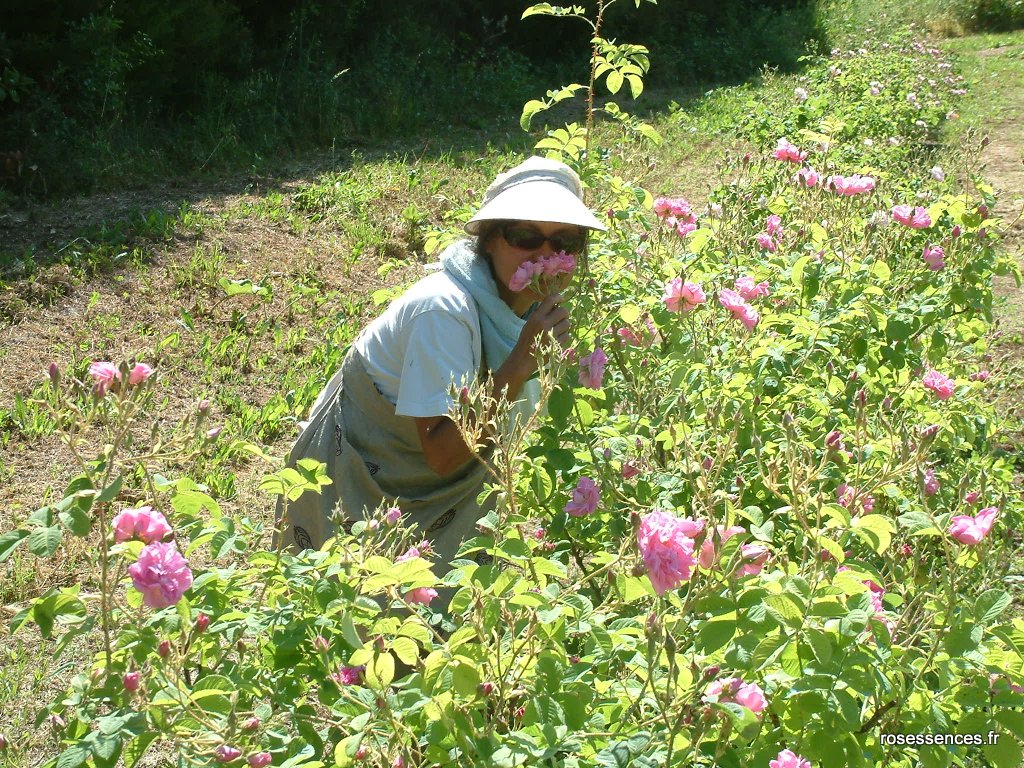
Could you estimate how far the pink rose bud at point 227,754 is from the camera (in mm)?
1273

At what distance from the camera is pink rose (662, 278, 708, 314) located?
211 centimetres

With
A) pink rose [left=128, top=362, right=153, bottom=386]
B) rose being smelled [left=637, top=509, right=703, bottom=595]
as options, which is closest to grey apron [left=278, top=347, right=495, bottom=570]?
pink rose [left=128, top=362, right=153, bottom=386]

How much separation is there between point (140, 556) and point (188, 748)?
0.25 m

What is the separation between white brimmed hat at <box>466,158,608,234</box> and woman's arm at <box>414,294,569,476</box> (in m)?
0.21

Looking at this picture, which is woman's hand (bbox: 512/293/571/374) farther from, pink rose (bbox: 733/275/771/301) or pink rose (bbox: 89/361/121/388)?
pink rose (bbox: 89/361/121/388)

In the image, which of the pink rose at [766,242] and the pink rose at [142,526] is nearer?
the pink rose at [142,526]

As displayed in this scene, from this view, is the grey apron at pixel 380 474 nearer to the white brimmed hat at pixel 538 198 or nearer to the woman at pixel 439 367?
the woman at pixel 439 367

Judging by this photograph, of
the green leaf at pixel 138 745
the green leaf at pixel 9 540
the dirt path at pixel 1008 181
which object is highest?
the green leaf at pixel 9 540

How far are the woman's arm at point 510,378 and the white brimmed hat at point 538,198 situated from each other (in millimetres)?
209

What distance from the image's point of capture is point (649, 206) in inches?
112

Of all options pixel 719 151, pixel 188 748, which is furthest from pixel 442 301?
pixel 719 151

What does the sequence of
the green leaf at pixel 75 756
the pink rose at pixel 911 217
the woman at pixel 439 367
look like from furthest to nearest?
the pink rose at pixel 911 217
the woman at pixel 439 367
the green leaf at pixel 75 756

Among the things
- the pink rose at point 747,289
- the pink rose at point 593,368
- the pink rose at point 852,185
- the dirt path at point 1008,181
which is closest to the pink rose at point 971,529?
the pink rose at point 593,368

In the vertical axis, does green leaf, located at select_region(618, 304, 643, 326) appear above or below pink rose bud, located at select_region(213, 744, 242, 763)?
above
